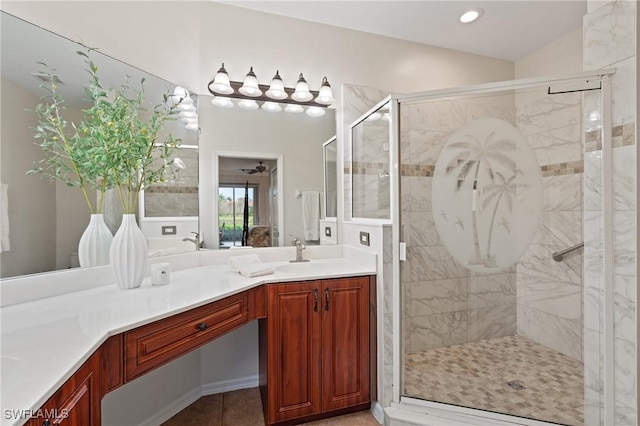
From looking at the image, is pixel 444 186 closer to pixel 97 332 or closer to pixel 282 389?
pixel 282 389

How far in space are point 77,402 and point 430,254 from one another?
175 cm

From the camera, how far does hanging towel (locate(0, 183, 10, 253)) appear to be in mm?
1194

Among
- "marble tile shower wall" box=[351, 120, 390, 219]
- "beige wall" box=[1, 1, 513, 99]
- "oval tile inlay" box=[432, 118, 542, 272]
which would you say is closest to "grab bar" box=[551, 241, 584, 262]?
"oval tile inlay" box=[432, 118, 542, 272]

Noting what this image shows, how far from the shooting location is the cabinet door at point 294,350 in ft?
5.35

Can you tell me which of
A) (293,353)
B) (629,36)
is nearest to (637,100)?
(629,36)

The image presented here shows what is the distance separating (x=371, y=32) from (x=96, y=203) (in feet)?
7.91

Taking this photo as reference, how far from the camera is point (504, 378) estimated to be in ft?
5.87

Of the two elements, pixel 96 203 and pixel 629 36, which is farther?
pixel 96 203

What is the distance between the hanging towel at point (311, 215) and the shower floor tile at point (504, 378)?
1.10 metres

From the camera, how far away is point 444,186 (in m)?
1.76

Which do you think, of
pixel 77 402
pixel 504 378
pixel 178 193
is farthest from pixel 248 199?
pixel 504 378

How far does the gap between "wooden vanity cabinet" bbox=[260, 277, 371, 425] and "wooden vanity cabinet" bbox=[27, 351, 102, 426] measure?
840 millimetres

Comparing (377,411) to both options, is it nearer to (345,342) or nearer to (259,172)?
(345,342)

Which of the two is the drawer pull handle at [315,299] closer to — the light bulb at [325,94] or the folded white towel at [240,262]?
the folded white towel at [240,262]
